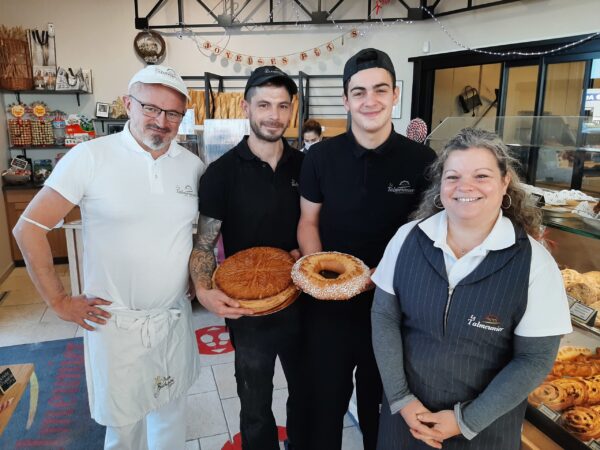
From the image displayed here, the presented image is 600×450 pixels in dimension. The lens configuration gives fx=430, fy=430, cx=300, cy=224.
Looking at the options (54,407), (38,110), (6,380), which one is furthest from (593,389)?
(38,110)

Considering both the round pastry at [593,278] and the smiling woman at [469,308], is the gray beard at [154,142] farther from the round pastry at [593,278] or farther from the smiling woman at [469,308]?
the round pastry at [593,278]

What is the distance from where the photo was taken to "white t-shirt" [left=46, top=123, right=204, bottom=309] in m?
1.63

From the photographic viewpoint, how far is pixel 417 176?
159 centimetres

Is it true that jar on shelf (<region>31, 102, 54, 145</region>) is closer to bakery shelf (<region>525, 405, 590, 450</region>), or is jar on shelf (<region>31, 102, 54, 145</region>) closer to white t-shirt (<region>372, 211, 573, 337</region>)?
white t-shirt (<region>372, 211, 573, 337</region>)

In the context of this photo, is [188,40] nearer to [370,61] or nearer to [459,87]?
[459,87]

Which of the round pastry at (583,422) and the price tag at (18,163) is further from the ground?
the price tag at (18,163)

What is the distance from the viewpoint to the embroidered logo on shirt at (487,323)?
1.15 m

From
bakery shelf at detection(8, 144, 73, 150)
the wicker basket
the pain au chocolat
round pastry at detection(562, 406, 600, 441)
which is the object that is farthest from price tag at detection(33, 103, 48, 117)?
round pastry at detection(562, 406, 600, 441)

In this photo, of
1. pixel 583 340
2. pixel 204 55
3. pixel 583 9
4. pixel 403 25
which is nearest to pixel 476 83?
pixel 403 25

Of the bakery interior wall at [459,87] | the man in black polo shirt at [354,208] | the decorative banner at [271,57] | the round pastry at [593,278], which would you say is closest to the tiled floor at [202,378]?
the man in black polo shirt at [354,208]

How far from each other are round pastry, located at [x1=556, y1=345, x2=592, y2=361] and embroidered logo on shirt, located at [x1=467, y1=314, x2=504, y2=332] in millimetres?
761

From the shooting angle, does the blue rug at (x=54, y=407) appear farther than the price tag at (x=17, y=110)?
No

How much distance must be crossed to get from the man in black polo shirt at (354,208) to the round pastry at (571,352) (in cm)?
73

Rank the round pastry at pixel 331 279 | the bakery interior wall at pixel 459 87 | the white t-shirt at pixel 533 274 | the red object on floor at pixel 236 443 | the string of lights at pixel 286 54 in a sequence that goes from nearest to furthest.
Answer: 1. the white t-shirt at pixel 533 274
2. the round pastry at pixel 331 279
3. the red object on floor at pixel 236 443
4. the string of lights at pixel 286 54
5. the bakery interior wall at pixel 459 87
